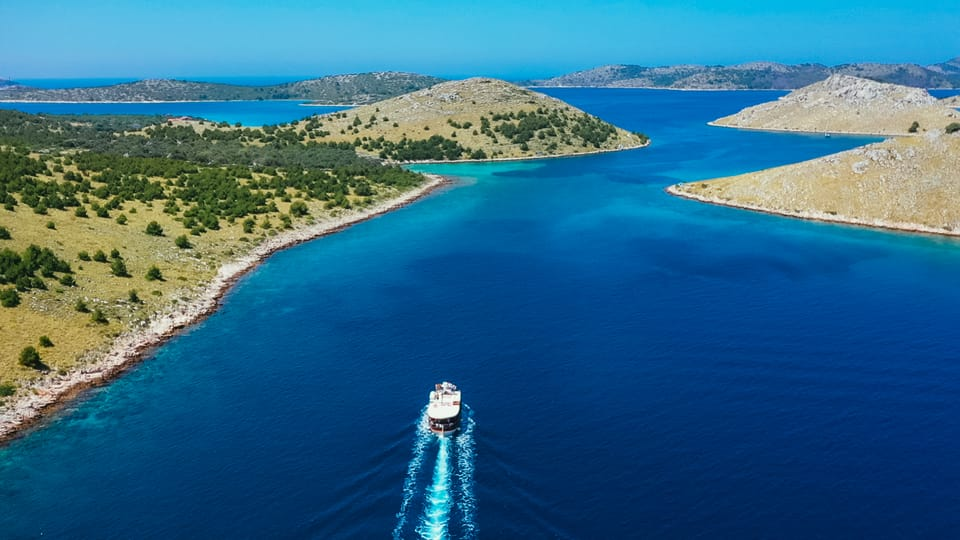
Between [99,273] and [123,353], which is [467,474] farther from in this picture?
[99,273]

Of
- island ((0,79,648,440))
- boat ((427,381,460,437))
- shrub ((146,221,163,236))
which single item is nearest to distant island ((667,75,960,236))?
island ((0,79,648,440))

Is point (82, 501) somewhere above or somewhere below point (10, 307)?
below

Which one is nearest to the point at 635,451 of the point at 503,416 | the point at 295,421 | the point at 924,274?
the point at 503,416

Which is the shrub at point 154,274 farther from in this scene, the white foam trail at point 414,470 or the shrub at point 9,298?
the white foam trail at point 414,470

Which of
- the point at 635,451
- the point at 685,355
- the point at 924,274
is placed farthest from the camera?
the point at 924,274

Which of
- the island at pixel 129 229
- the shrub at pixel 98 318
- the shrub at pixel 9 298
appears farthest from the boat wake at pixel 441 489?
the shrub at pixel 9 298

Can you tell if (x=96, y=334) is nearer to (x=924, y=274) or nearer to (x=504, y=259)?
(x=504, y=259)
